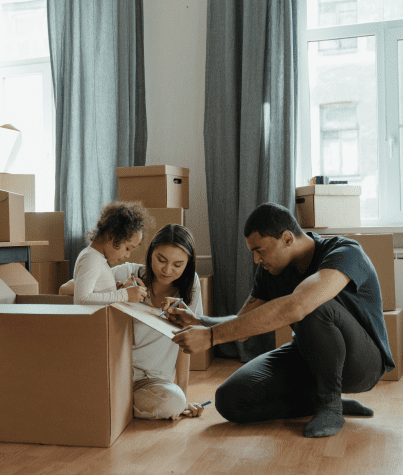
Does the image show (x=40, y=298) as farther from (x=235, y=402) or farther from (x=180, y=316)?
(x=235, y=402)

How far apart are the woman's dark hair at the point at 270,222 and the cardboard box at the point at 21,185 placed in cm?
185

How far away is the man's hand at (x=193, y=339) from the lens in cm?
143

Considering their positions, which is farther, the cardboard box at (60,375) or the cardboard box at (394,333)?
the cardboard box at (394,333)

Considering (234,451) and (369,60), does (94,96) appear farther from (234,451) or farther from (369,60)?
(234,451)

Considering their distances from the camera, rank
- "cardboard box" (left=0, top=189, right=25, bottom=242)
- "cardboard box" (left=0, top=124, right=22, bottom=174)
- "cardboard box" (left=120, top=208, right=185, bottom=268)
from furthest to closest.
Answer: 1. "cardboard box" (left=0, top=124, right=22, bottom=174)
2. "cardboard box" (left=120, top=208, right=185, bottom=268)
3. "cardboard box" (left=0, top=189, right=25, bottom=242)

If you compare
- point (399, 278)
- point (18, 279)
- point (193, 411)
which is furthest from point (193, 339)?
point (399, 278)

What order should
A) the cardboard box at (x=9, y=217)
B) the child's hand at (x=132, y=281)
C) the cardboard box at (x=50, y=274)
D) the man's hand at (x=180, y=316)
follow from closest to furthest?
the man's hand at (x=180, y=316) → the child's hand at (x=132, y=281) → the cardboard box at (x=9, y=217) → the cardboard box at (x=50, y=274)

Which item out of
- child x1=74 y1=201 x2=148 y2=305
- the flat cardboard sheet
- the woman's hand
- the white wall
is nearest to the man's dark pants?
the woman's hand

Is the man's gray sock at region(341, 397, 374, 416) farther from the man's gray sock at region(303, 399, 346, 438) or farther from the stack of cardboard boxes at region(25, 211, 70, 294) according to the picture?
Answer: the stack of cardboard boxes at region(25, 211, 70, 294)

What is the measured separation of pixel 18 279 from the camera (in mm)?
2393

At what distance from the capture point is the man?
1.45 metres

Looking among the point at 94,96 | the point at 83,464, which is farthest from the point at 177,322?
the point at 94,96

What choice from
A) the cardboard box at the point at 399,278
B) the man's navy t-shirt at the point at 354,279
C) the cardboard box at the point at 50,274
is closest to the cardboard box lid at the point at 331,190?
the cardboard box at the point at 399,278

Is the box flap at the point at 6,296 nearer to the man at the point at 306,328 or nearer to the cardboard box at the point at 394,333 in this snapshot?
the man at the point at 306,328
